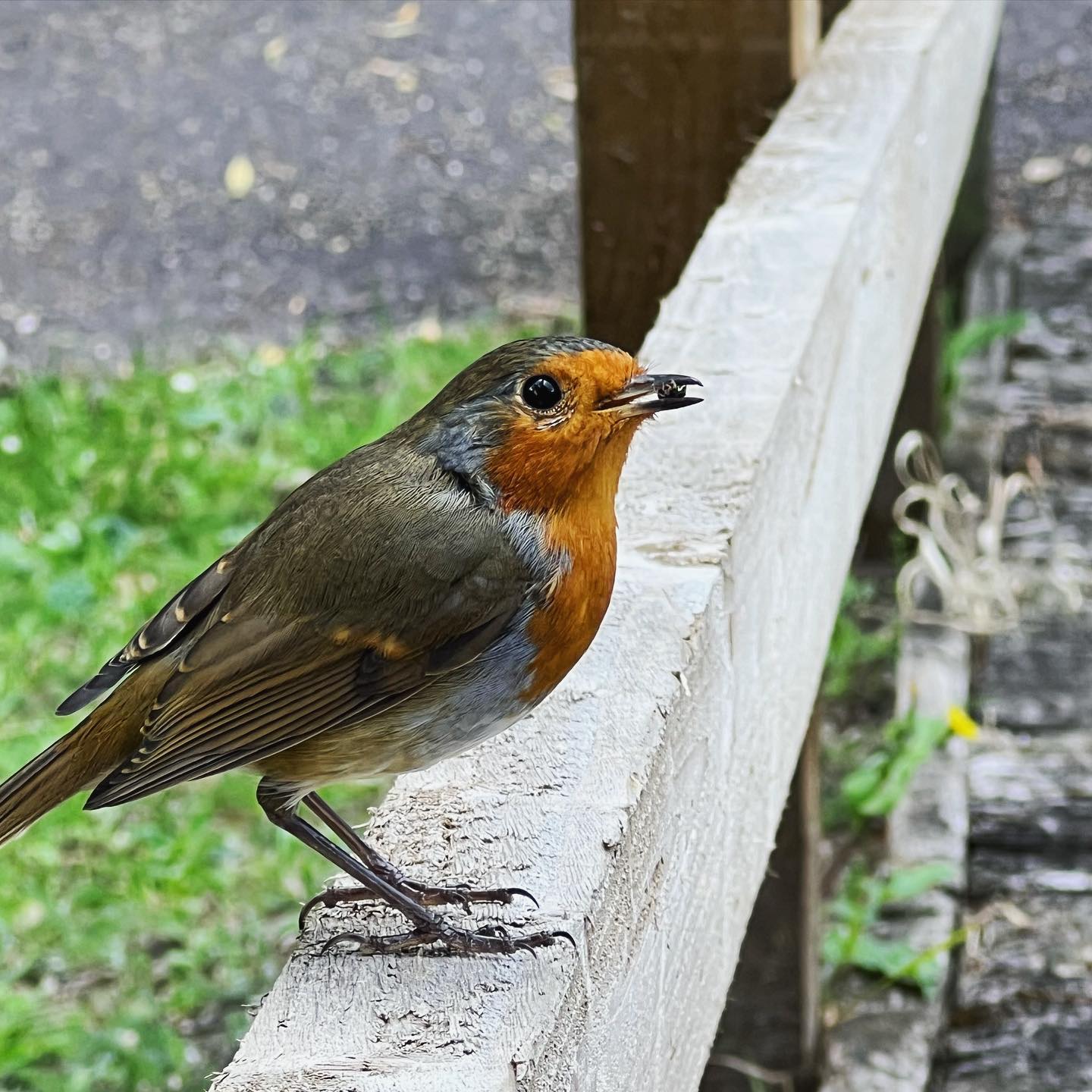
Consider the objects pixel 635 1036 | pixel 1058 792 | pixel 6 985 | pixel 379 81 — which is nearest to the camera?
pixel 635 1036

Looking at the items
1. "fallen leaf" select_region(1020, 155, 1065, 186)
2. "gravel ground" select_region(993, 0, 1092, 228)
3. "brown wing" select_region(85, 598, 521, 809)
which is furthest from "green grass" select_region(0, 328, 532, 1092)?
"fallen leaf" select_region(1020, 155, 1065, 186)

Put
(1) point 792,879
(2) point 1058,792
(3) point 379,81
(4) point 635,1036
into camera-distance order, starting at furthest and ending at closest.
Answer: (3) point 379,81 < (2) point 1058,792 < (1) point 792,879 < (4) point 635,1036

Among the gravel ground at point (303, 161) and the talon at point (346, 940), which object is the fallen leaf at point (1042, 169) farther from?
the talon at point (346, 940)

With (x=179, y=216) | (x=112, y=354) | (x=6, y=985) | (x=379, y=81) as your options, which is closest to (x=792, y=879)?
(x=6, y=985)

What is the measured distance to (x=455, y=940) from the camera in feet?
4.23

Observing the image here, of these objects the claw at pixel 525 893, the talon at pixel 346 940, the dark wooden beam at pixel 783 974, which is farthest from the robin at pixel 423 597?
the dark wooden beam at pixel 783 974

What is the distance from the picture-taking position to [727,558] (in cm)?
160

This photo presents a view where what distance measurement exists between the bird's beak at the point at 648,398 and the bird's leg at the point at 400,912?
17.2 inches

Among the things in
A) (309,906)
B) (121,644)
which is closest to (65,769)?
(309,906)

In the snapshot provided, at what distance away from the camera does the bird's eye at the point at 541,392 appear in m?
1.53

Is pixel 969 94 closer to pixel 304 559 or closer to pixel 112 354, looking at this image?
pixel 304 559

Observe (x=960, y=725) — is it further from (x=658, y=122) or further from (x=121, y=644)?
(x=121, y=644)

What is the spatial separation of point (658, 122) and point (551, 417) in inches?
46.9

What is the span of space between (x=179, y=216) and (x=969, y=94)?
3.80m
